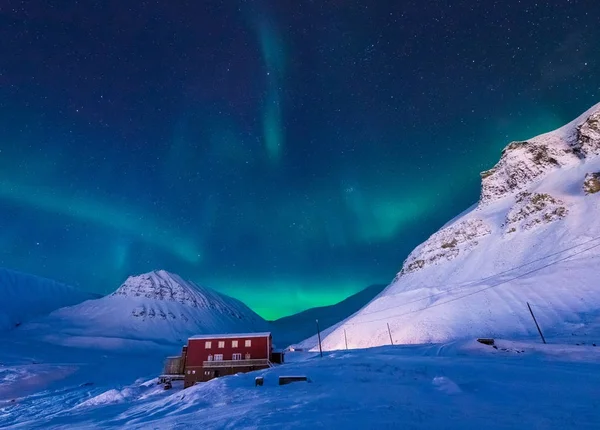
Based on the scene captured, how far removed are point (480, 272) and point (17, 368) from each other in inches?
3850

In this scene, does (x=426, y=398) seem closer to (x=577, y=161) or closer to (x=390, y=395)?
(x=390, y=395)

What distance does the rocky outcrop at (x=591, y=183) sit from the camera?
90.9 meters

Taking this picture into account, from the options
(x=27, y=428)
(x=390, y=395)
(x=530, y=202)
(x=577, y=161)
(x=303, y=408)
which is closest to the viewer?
(x=303, y=408)

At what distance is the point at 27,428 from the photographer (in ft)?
60.7

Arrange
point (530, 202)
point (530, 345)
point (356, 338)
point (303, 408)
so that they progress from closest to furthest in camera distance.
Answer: point (303, 408) < point (530, 345) < point (356, 338) < point (530, 202)

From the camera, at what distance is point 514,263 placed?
80.3 meters

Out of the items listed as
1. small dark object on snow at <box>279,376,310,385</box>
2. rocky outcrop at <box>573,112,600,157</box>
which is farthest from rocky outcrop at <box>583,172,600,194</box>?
small dark object on snow at <box>279,376,310,385</box>

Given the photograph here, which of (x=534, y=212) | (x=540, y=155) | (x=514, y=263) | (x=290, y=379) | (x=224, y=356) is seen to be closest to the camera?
(x=290, y=379)

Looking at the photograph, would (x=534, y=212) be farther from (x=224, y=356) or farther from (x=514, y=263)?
(x=224, y=356)

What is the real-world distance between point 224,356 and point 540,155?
→ 133062 mm

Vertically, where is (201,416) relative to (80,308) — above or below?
below

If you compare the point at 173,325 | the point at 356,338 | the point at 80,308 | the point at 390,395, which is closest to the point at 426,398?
the point at 390,395

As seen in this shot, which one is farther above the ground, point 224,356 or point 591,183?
point 591,183

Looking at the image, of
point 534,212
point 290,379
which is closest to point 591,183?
point 534,212
